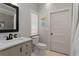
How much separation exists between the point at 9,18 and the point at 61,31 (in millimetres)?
1756

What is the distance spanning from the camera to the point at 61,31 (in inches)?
115

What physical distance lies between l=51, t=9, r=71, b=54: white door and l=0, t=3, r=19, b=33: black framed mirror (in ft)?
4.77

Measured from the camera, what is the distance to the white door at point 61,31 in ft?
8.98

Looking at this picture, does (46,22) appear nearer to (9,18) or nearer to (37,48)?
(37,48)

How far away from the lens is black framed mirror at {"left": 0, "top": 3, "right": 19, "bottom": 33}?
1.71 meters

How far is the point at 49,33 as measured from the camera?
3.15 metres

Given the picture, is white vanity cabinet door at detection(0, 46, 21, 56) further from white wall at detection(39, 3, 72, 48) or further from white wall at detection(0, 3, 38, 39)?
white wall at detection(39, 3, 72, 48)

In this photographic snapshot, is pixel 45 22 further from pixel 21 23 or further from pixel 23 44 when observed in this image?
pixel 23 44

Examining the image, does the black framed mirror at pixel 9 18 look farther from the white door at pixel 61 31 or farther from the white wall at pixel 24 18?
the white door at pixel 61 31

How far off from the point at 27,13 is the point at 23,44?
122 centimetres

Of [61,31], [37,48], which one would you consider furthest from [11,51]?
[61,31]

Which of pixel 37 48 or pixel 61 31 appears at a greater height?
pixel 61 31

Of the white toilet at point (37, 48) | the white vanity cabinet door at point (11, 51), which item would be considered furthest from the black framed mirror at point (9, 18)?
the white toilet at point (37, 48)

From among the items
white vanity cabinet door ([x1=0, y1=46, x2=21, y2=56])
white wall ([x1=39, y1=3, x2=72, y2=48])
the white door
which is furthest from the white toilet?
white vanity cabinet door ([x1=0, y1=46, x2=21, y2=56])
